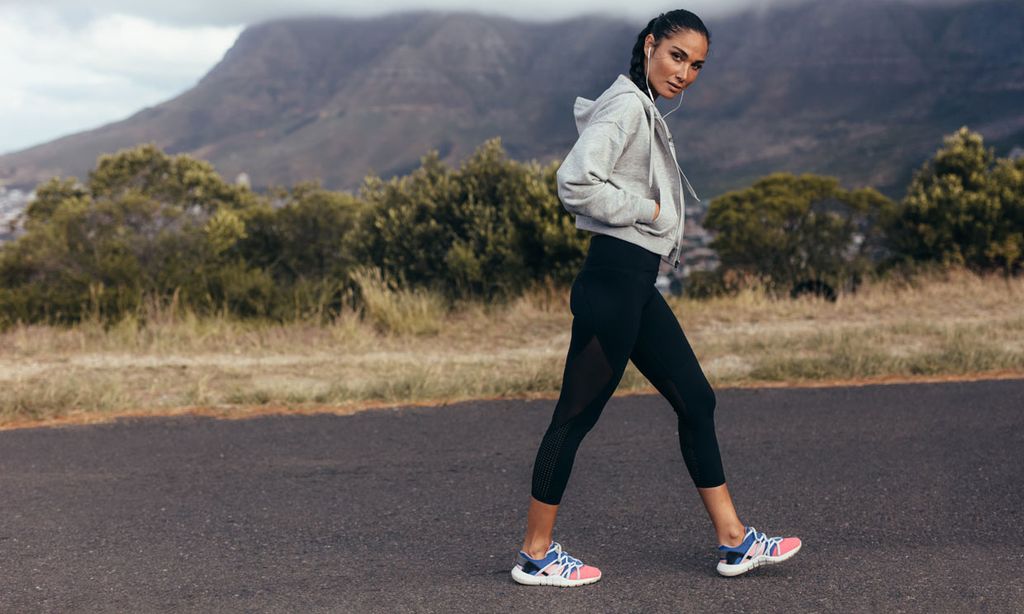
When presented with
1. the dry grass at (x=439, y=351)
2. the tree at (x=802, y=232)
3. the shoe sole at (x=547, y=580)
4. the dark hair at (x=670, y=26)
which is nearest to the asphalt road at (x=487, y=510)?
the shoe sole at (x=547, y=580)

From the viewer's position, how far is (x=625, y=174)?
3.11 m

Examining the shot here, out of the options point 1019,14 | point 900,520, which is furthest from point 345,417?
point 1019,14

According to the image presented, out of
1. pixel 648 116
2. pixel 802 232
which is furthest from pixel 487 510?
pixel 802 232

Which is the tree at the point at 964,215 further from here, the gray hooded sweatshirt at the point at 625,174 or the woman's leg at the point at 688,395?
the gray hooded sweatshirt at the point at 625,174

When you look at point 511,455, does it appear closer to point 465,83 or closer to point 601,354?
point 601,354

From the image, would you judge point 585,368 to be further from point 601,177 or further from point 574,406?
point 601,177

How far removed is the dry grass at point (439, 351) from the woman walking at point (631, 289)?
363 centimetres

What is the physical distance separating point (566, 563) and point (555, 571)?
1.9 inches

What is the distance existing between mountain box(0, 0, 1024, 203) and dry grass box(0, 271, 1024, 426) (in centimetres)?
5890

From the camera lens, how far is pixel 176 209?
1430 centimetres

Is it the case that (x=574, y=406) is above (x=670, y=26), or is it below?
below

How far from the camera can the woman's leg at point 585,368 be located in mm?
3104

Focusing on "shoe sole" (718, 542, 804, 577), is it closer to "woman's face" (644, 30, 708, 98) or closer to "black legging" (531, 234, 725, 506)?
"black legging" (531, 234, 725, 506)

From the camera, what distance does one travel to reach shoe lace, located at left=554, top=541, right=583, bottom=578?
326 centimetres
